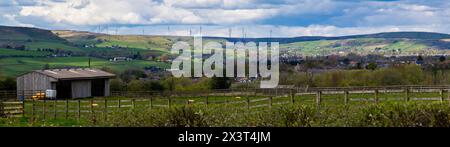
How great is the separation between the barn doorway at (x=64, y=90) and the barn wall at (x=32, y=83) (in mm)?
1001

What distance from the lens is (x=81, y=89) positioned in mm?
66000

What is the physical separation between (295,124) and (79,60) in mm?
153155

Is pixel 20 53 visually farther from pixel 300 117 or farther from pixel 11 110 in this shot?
pixel 300 117

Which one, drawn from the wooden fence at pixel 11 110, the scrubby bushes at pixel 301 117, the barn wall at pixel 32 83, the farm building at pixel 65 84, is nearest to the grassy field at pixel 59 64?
the barn wall at pixel 32 83

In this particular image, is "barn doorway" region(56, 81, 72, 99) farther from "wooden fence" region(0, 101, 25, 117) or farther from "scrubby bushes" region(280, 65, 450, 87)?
"scrubby bushes" region(280, 65, 450, 87)

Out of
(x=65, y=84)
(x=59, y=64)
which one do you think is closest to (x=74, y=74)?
(x=65, y=84)

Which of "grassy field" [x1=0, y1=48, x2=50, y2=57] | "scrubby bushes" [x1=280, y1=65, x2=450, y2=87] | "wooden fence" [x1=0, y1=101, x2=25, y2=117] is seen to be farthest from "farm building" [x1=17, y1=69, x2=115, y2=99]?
"grassy field" [x1=0, y1=48, x2=50, y2=57]

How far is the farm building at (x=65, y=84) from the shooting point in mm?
64062

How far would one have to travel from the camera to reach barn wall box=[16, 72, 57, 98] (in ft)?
210

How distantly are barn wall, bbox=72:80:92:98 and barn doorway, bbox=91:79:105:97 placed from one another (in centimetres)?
94

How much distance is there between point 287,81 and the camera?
92000 mm
